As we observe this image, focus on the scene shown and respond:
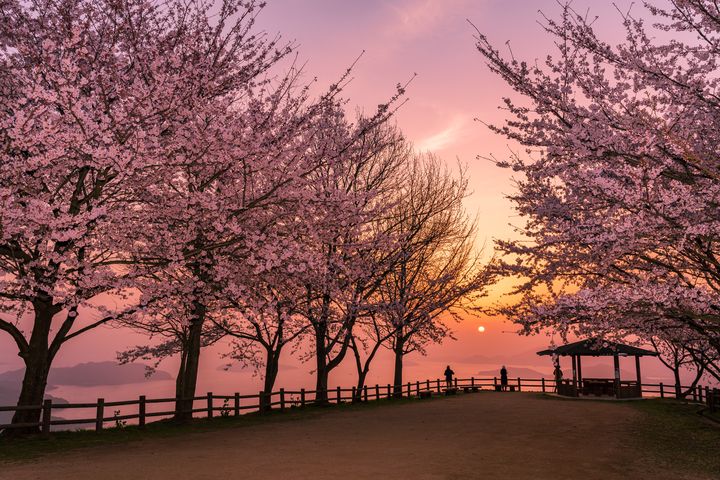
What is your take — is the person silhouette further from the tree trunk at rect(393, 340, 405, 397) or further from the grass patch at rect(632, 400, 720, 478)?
the grass patch at rect(632, 400, 720, 478)

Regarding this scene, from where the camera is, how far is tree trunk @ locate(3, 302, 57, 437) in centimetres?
1375

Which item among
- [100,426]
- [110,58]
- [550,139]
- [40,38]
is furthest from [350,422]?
[40,38]

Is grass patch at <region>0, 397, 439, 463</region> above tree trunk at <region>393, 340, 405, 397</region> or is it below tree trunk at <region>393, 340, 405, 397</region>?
below

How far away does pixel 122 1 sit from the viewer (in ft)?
43.6

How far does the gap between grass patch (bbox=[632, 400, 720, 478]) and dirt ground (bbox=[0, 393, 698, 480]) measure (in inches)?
18.5

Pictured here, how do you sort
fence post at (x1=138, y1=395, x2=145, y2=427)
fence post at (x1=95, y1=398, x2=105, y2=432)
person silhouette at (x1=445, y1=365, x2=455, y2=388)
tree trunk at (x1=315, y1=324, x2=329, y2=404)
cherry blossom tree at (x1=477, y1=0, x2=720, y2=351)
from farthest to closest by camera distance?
person silhouette at (x1=445, y1=365, x2=455, y2=388), tree trunk at (x1=315, y1=324, x2=329, y2=404), fence post at (x1=138, y1=395, x2=145, y2=427), fence post at (x1=95, y1=398, x2=105, y2=432), cherry blossom tree at (x1=477, y1=0, x2=720, y2=351)

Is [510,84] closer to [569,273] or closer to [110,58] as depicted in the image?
[569,273]

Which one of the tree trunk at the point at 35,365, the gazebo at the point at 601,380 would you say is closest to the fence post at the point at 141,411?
the tree trunk at the point at 35,365

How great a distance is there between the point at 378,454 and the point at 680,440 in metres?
7.97

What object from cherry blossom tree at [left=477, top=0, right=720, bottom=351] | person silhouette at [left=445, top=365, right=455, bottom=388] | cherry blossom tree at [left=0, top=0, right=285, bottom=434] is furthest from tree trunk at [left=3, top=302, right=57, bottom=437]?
person silhouette at [left=445, top=365, right=455, bottom=388]

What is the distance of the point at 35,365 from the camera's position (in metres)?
13.8

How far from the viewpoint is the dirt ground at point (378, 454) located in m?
9.52

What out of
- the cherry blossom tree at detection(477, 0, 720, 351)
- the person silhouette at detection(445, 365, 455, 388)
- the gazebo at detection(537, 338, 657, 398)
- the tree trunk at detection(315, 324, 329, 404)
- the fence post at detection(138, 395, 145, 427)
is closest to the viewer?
the cherry blossom tree at detection(477, 0, 720, 351)

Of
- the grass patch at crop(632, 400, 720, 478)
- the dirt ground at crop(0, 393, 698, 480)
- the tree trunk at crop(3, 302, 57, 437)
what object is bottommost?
the grass patch at crop(632, 400, 720, 478)
